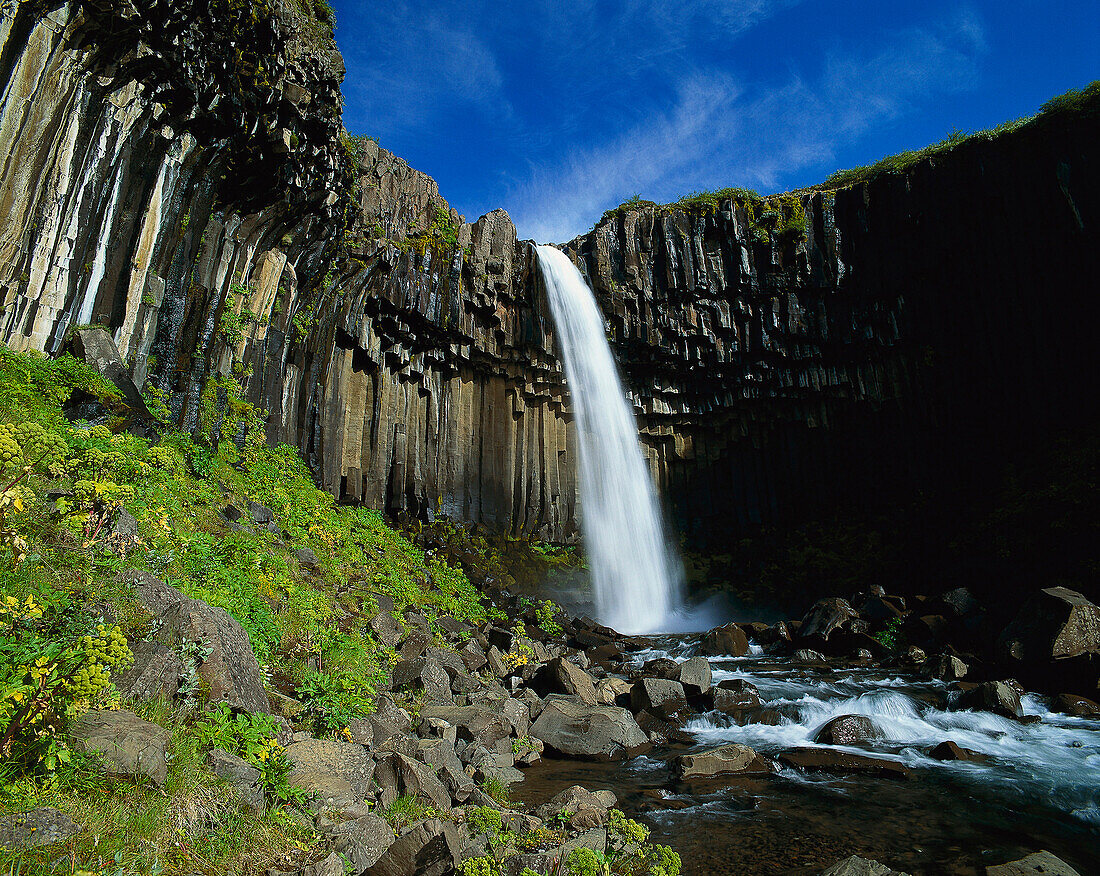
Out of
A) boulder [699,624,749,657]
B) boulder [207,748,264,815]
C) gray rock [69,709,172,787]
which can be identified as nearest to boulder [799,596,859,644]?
boulder [699,624,749,657]

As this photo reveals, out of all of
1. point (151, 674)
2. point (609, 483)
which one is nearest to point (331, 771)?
point (151, 674)

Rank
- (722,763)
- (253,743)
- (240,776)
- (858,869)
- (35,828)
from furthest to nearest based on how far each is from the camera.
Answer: (722,763) → (858,869) → (253,743) → (240,776) → (35,828)

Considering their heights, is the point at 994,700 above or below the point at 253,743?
below

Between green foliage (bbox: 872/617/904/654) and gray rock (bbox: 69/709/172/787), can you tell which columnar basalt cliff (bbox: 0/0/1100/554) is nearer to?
gray rock (bbox: 69/709/172/787)

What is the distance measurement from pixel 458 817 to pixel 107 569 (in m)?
3.47

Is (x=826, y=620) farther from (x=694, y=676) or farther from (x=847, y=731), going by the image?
(x=847, y=731)

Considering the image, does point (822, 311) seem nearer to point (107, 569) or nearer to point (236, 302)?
point (236, 302)

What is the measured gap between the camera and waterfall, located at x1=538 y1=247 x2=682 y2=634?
21062 mm

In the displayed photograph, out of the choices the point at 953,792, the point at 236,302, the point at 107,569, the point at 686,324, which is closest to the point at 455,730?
the point at 107,569

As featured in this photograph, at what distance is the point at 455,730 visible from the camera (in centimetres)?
697

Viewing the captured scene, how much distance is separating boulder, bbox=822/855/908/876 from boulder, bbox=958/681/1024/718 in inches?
261

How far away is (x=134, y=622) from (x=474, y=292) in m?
15.9

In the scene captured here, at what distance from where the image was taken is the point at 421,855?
4.04m

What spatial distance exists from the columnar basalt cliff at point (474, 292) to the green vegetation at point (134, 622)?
2.09 m
